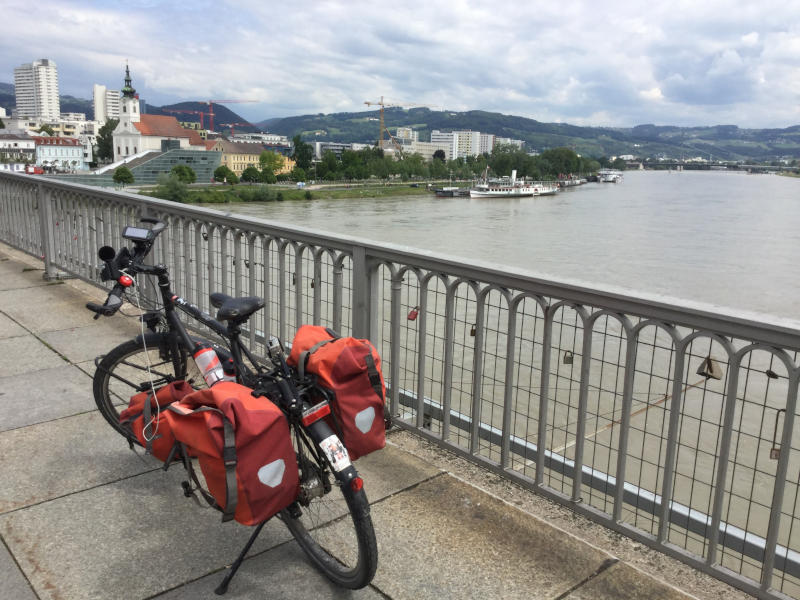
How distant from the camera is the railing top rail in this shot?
2.10m

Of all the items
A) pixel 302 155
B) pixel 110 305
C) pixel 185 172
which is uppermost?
pixel 110 305

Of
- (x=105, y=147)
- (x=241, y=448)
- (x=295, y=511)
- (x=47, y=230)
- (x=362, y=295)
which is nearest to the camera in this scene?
(x=241, y=448)

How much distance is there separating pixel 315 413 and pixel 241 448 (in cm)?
28


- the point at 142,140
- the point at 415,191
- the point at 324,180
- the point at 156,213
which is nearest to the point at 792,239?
the point at 156,213

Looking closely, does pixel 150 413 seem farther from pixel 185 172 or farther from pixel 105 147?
pixel 105 147

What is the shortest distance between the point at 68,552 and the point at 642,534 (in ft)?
6.76

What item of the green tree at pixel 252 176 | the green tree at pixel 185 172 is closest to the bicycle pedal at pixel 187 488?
the green tree at pixel 185 172

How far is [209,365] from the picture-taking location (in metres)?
2.70

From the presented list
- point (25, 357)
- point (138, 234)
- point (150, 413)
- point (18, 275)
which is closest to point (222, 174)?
point (18, 275)

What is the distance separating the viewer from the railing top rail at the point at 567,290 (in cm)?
210

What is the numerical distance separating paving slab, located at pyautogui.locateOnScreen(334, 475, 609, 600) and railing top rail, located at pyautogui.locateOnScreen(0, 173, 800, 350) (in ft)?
2.93

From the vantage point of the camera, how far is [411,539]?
263cm

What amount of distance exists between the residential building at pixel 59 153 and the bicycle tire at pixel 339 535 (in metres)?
142

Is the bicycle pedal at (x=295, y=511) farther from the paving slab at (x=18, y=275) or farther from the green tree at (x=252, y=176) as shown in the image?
the green tree at (x=252, y=176)
